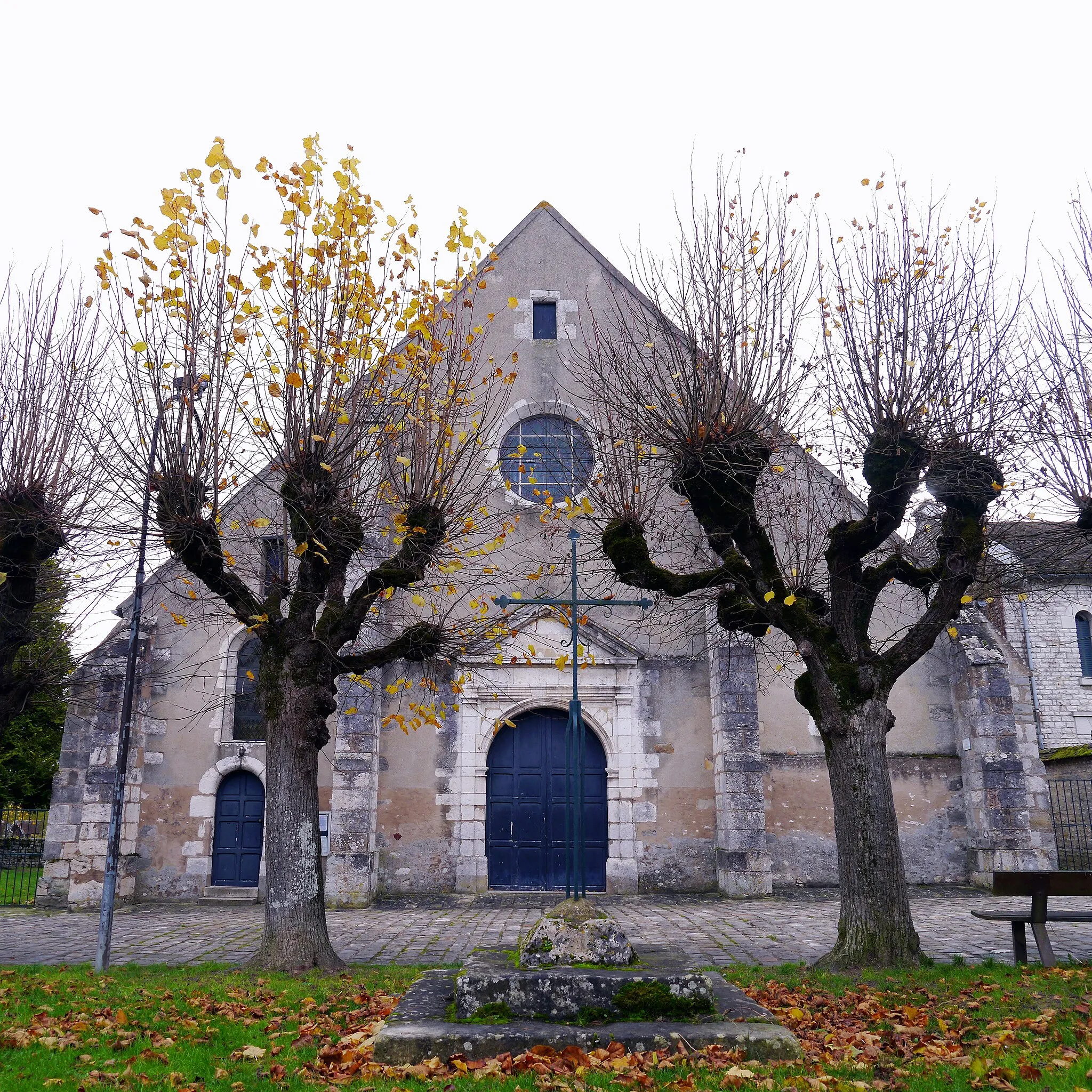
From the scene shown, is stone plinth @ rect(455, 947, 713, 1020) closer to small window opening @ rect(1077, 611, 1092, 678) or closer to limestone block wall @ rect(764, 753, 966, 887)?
limestone block wall @ rect(764, 753, 966, 887)

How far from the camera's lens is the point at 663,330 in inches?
335

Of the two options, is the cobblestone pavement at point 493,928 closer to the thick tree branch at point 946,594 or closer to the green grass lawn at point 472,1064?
the green grass lawn at point 472,1064

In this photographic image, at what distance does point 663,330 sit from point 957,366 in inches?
101

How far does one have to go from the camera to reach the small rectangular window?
15.1 metres

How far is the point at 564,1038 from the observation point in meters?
4.67

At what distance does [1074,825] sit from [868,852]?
11576 millimetres

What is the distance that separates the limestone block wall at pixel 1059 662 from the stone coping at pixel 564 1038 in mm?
19764

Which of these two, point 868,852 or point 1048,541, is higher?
A: point 1048,541

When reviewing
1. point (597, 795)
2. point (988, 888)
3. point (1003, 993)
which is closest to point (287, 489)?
point (1003, 993)

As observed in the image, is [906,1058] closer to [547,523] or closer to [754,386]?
[754,386]

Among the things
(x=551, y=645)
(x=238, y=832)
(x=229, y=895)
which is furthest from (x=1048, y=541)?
(x=229, y=895)

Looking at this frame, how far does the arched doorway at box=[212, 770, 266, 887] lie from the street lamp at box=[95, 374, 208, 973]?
4954mm

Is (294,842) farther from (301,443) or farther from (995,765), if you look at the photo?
(995,765)

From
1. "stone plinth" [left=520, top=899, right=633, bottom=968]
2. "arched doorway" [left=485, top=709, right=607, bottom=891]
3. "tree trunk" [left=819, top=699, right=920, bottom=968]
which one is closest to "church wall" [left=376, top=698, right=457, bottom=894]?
"arched doorway" [left=485, top=709, right=607, bottom=891]
